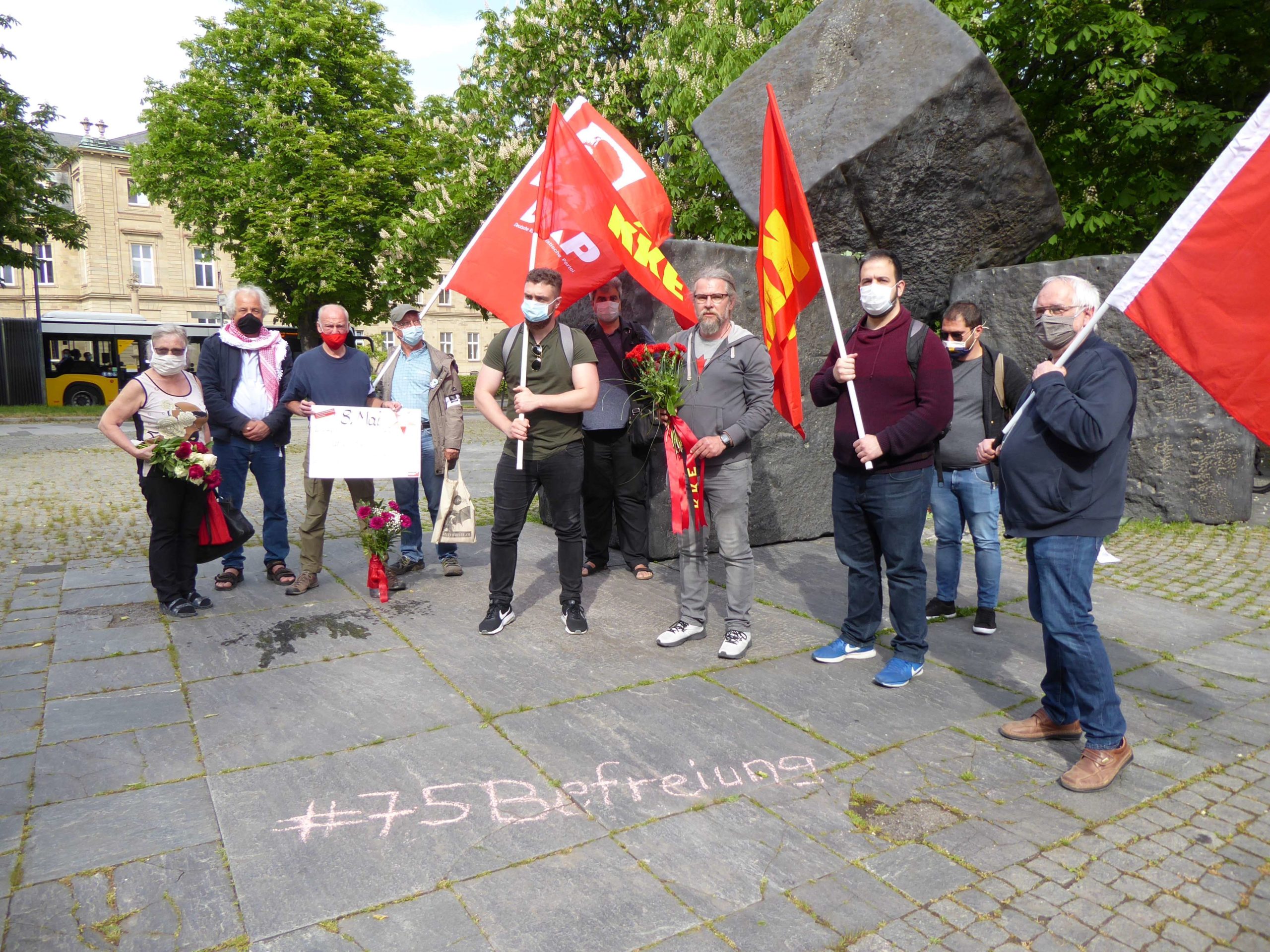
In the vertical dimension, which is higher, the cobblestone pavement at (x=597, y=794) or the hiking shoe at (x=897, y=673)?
the hiking shoe at (x=897, y=673)

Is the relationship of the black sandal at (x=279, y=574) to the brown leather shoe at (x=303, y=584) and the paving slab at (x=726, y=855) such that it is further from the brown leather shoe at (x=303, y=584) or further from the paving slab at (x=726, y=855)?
the paving slab at (x=726, y=855)

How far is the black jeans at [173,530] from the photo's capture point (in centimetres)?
542

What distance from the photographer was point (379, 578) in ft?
19.1

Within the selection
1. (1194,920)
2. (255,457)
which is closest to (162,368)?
(255,457)

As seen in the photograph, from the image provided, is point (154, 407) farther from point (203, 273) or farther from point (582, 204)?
point (203, 273)

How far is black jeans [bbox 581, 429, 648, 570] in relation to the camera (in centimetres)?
645

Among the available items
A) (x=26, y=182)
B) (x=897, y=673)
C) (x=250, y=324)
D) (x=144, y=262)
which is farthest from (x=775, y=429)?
(x=144, y=262)

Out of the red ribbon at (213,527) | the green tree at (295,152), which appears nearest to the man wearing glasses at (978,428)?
the red ribbon at (213,527)

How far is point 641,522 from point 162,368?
132 inches

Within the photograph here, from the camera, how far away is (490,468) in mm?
13164

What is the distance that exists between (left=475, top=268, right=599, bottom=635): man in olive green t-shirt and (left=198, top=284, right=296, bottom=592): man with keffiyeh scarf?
1859 mm

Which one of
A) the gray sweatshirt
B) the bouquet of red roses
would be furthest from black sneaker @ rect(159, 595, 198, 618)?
the gray sweatshirt

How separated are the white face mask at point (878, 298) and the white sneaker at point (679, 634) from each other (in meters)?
1.97

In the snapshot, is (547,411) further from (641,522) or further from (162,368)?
(162,368)
